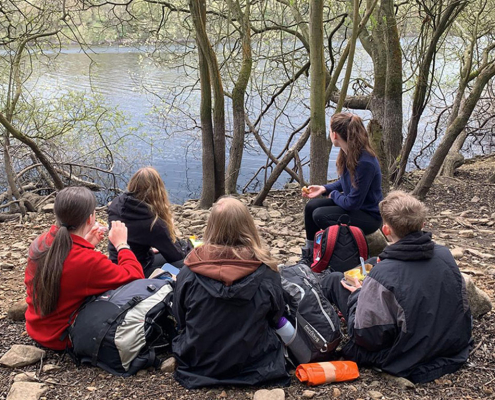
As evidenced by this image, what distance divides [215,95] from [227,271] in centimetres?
542

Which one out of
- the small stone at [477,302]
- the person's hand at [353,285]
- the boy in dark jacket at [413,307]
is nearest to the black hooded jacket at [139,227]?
the person's hand at [353,285]

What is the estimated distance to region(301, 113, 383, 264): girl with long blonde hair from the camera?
4.27 m

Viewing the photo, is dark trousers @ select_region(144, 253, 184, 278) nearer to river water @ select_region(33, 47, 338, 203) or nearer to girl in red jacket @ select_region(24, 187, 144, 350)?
girl in red jacket @ select_region(24, 187, 144, 350)

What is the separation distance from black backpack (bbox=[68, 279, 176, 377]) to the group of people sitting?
110 mm

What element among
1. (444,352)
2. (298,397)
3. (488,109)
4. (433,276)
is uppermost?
(488,109)

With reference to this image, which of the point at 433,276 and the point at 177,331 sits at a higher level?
the point at 433,276

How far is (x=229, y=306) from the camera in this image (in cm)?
278

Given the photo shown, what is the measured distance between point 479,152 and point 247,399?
14595 mm

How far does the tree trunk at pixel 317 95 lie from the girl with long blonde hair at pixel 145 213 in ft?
8.33

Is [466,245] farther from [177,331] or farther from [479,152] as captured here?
[479,152]

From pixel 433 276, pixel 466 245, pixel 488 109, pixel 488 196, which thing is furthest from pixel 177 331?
pixel 488 109

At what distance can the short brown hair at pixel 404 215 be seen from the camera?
287cm

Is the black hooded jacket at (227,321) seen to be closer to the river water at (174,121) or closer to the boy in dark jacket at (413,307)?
the boy in dark jacket at (413,307)

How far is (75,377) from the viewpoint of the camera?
2.96 m
